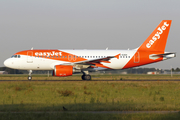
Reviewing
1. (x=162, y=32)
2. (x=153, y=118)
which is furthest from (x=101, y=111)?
(x=162, y=32)

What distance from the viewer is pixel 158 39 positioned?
37969 mm

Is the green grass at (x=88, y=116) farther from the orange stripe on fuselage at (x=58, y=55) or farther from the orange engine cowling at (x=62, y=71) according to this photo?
the orange stripe on fuselage at (x=58, y=55)

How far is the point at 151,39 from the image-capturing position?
125ft

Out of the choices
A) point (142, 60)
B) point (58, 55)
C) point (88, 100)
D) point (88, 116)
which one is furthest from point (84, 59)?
point (88, 116)

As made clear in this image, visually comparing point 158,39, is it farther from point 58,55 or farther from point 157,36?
point 58,55

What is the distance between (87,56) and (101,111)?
24.2 metres

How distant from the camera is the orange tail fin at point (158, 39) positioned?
37.8m

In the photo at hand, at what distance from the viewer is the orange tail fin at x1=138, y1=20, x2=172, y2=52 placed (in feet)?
124

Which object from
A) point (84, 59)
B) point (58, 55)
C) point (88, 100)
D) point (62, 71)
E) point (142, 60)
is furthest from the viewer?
point (142, 60)

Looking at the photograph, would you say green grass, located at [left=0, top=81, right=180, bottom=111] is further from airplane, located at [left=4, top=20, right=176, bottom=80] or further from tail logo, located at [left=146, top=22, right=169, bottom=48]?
tail logo, located at [left=146, top=22, right=169, bottom=48]

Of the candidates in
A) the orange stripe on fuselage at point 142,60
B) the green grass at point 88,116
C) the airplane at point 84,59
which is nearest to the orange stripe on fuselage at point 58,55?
the airplane at point 84,59

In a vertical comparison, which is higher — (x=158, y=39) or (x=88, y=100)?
(x=158, y=39)

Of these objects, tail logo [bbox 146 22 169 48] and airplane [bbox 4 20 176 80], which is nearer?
airplane [bbox 4 20 176 80]

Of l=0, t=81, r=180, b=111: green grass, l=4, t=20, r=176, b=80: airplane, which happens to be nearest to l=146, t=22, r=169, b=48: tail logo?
l=4, t=20, r=176, b=80: airplane
